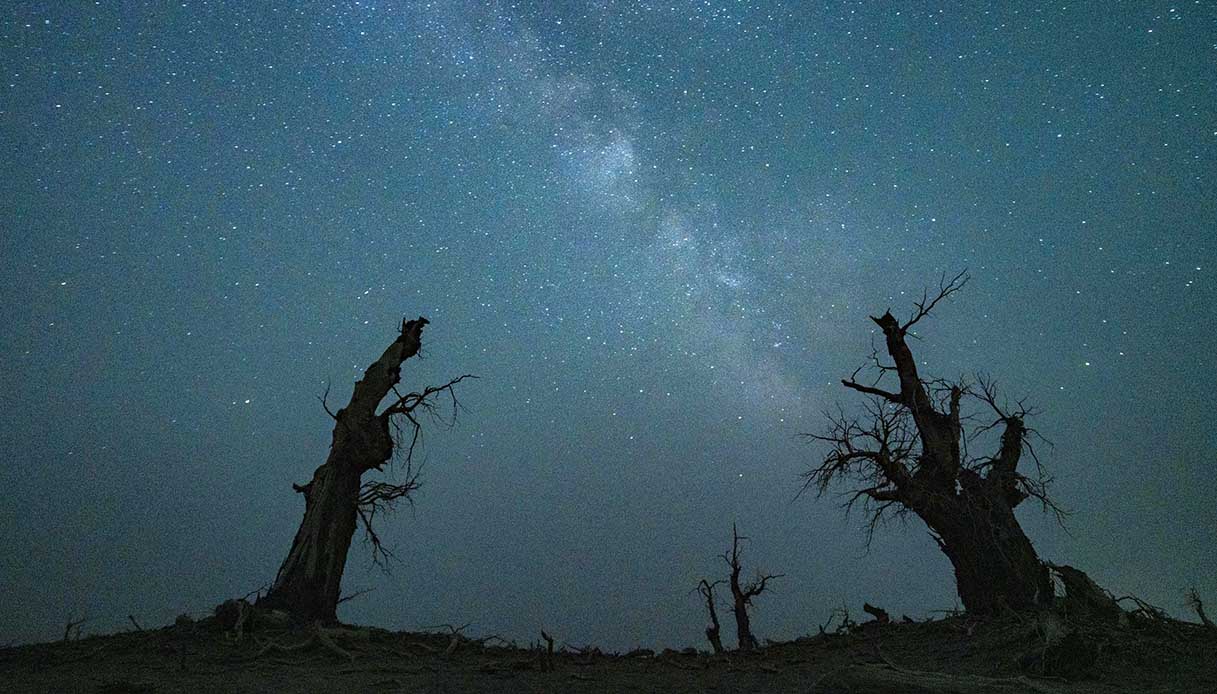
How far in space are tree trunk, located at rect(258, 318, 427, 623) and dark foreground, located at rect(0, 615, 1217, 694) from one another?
1.10m

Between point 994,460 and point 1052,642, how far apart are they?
6539 mm

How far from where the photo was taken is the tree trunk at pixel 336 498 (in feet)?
38.8

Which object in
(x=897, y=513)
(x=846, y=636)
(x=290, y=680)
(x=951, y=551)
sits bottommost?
(x=290, y=680)

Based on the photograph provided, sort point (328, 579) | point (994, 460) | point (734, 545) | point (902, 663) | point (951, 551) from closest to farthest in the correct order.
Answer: point (902, 663) → point (328, 579) → point (951, 551) → point (994, 460) → point (734, 545)

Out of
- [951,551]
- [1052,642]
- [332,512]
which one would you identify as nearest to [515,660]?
[332,512]

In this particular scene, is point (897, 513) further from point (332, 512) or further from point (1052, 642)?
point (332, 512)

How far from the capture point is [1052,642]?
8.15 metres

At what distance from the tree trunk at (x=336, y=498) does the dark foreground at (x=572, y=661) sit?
43.3 inches

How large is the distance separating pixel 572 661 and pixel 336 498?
5.86 metres

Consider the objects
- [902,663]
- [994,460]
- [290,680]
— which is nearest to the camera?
[290,680]

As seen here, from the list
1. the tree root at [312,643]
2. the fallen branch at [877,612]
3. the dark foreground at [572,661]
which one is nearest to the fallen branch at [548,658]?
the dark foreground at [572,661]

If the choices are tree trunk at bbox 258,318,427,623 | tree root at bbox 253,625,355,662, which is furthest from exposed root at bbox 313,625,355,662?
tree trunk at bbox 258,318,427,623

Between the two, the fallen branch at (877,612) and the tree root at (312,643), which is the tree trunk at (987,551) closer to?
the fallen branch at (877,612)

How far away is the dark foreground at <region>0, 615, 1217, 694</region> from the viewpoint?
7840 millimetres
